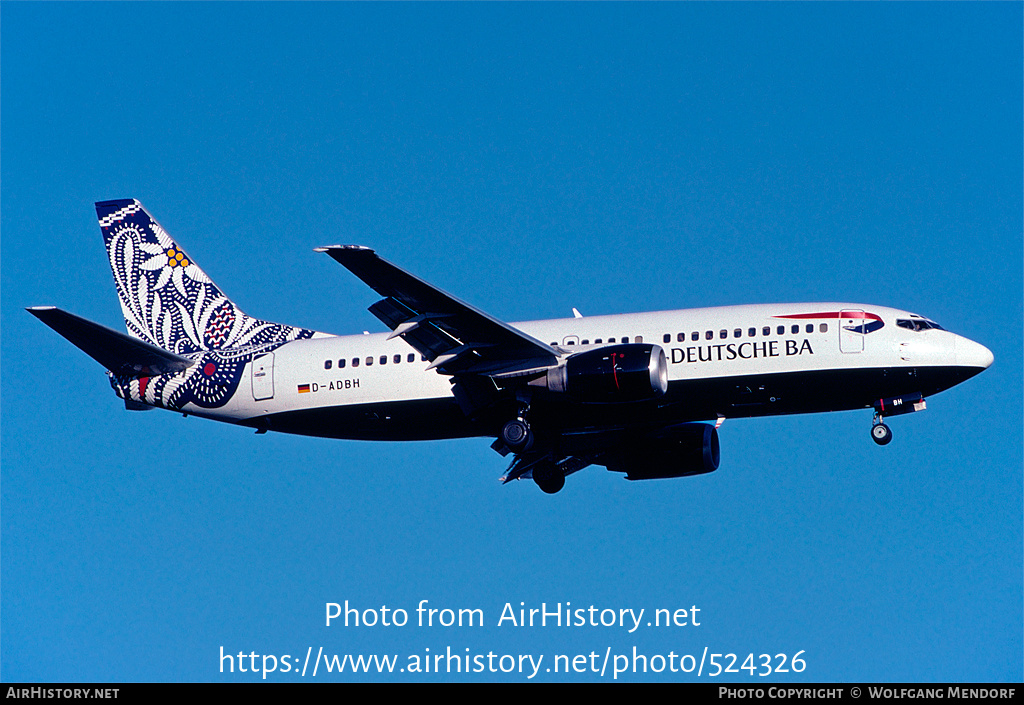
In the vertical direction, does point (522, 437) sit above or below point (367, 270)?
below

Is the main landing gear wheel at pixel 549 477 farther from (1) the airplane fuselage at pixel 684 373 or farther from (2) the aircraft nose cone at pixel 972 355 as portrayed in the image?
(2) the aircraft nose cone at pixel 972 355

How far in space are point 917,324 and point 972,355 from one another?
5.91ft

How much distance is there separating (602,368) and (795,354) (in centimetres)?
570

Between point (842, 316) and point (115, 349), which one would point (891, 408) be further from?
point (115, 349)

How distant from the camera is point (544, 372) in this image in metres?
41.7

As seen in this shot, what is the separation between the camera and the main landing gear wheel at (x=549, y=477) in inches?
1822

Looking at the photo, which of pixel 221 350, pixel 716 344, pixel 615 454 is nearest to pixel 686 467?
pixel 615 454

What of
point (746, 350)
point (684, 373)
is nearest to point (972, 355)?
point (746, 350)

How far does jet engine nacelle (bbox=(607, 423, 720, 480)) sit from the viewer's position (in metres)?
45.8

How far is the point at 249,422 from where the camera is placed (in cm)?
4550

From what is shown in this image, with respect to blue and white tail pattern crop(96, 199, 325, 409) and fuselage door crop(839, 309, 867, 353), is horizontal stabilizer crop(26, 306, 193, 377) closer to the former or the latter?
blue and white tail pattern crop(96, 199, 325, 409)

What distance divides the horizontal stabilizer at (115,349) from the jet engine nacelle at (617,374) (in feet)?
44.0
